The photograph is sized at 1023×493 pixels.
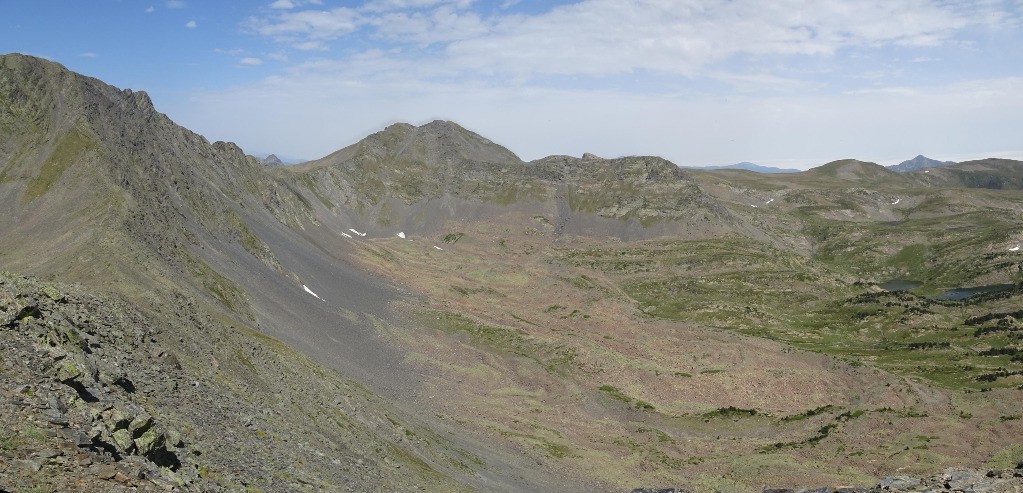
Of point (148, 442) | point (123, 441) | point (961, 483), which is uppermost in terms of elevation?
point (123, 441)

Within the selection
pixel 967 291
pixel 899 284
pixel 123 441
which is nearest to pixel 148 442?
pixel 123 441

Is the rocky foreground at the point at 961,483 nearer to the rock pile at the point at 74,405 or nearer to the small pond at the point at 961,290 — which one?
the rock pile at the point at 74,405

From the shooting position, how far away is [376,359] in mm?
76812

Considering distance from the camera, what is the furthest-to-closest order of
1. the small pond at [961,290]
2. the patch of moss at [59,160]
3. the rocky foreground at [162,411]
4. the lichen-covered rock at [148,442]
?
1. the small pond at [961,290]
2. the patch of moss at [59,160]
3. the lichen-covered rock at [148,442]
4. the rocky foreground at [162,411]

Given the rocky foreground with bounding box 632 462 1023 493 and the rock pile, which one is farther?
the rocky foreground with bounding box 632 462 1023 493

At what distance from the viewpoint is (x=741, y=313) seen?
134 meters

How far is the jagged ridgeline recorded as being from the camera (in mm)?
27547

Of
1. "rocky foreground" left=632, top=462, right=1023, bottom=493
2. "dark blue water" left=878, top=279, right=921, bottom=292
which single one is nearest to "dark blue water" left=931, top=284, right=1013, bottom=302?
"dark blue water" left=878, top=279, right=921, bottom=292

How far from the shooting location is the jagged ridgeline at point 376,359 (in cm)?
2755

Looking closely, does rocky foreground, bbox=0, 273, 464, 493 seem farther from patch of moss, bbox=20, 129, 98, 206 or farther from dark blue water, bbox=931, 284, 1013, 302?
dark blue water, bbox=931, 284, 1013, 302

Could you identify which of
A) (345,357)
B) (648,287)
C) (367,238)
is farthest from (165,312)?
(367,238)

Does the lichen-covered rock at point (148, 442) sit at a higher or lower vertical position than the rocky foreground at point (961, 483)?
higher

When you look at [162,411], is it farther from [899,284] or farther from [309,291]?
[899,284]

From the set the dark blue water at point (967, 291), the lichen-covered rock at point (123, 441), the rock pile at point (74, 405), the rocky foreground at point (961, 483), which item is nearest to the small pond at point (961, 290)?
the dark blue water at point (967, 291)
